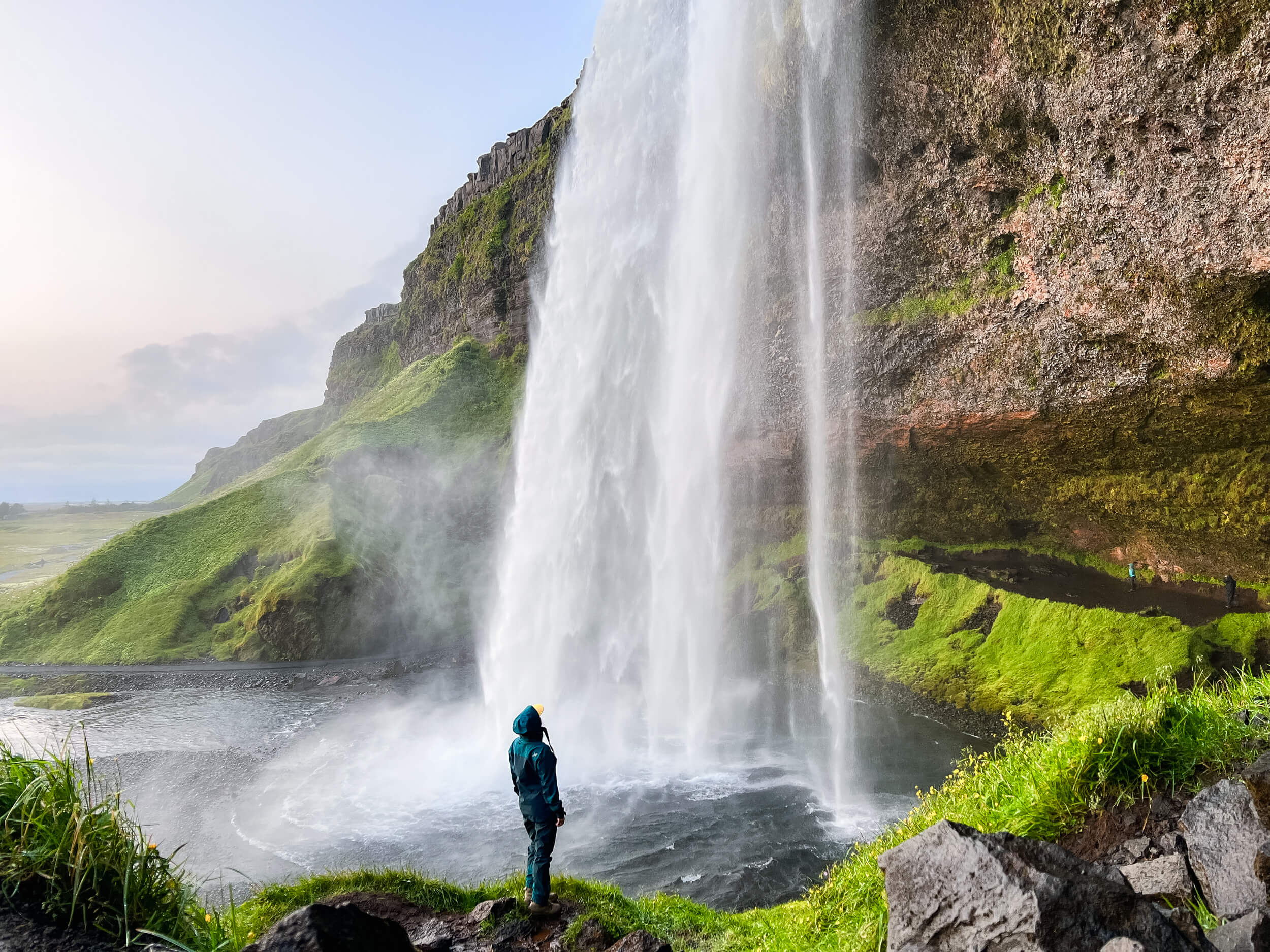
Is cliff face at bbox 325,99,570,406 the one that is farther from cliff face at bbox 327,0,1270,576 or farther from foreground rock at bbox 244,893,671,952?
foreground rock at bbox 244,893,671,952

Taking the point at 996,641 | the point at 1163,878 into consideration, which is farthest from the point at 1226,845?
the point at 996,641

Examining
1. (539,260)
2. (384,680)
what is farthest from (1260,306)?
(539,260)

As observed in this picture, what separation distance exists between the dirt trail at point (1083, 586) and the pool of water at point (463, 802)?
25.8 feet

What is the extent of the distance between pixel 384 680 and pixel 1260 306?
114ft

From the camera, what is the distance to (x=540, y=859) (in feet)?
24.9

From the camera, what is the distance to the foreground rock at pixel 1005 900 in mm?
3898

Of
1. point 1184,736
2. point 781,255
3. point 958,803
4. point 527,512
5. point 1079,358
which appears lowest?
point 958,803

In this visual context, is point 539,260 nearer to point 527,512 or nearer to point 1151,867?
point 527,512

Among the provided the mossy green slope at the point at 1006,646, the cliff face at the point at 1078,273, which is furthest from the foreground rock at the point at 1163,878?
the cliff face at the point at 1078,273

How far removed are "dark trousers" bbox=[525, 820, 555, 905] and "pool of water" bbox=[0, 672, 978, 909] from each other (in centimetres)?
573

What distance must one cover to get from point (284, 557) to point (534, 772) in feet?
150

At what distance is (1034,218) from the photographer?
1992cm

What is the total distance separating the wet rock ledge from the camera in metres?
3.89

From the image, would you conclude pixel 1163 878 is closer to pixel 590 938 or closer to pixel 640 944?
pixel 640 944
